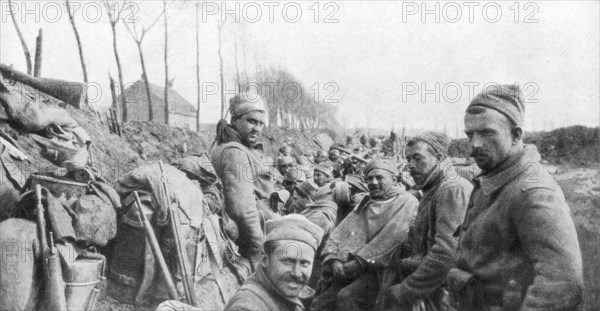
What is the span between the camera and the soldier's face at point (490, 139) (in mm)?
3502

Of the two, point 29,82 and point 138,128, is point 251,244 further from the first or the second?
point 138,128

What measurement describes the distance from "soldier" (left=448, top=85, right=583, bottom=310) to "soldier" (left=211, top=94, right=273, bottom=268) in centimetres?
242

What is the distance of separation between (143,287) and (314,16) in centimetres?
417

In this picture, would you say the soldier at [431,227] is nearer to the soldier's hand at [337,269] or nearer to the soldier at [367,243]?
the soldier at [367,243]

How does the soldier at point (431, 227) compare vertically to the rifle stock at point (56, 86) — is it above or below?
below

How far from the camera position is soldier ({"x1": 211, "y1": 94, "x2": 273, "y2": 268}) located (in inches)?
223

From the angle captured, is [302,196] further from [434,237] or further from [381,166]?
[434,237]

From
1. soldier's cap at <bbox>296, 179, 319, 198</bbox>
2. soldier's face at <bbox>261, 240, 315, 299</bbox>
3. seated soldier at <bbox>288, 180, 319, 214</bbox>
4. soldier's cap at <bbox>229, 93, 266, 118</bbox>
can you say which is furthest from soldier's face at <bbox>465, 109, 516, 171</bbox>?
soldier's cap at <bbox>296, 179, 319, 198</bbox>

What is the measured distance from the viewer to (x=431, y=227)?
193 inches

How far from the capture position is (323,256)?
6.01 meters

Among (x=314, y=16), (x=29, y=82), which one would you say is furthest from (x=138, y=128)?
(x=29, y=82)

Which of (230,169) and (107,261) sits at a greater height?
(230,169)

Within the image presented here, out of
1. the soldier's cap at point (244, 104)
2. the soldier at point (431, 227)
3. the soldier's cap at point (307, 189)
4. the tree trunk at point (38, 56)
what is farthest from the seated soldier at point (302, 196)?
the tree trunk at point (38, 56)

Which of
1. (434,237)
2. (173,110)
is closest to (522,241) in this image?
(434,237)
